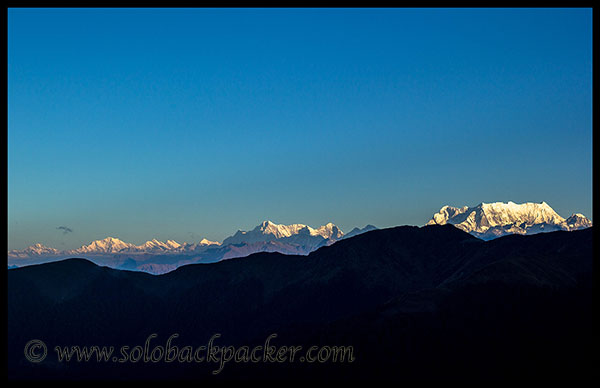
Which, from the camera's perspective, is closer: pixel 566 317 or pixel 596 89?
pixel 596 89

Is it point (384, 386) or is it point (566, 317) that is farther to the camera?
point (566, 317)

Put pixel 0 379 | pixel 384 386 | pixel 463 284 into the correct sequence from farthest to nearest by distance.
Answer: pixel 463 284 → pixel 384 386 → pixel 0 379

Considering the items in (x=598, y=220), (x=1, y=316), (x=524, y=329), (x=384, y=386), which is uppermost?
(x=598, y=220)

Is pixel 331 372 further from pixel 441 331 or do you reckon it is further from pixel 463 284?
pixel 463 284

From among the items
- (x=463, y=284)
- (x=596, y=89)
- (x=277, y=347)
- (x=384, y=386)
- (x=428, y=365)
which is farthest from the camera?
(x=277, y=347)

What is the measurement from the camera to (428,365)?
12638 centimetres

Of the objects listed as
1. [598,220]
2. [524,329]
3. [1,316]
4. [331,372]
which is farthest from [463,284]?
[1,316]

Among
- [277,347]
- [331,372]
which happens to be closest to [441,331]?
[331,372]

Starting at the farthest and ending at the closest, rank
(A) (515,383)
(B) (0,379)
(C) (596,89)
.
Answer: (A) (515,383) < (C) (596,89) < (B) (0,379)

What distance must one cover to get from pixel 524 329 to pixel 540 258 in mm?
40990

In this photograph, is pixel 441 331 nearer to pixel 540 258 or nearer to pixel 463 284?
pixel 463 284

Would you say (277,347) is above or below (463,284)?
below

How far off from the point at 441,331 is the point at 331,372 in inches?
1109

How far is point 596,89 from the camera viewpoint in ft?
159
